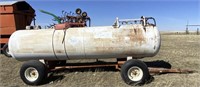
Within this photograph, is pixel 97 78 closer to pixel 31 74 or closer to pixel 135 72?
pixel 135 72

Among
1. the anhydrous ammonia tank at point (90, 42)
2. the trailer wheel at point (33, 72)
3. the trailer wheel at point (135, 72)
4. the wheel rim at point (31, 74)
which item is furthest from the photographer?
the wheel rim at point (31, 74)

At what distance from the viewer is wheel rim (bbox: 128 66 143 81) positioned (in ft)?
25.7

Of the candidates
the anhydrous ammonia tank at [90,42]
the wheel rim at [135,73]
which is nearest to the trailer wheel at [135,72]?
the wheel rim at [135,73]

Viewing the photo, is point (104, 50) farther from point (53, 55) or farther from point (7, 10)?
point (7, 10)

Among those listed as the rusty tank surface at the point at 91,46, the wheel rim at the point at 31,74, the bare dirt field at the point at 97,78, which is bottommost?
the bare dirt field at the point at 97,78

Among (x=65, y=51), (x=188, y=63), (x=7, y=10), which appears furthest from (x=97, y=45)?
(x=7, y=10)

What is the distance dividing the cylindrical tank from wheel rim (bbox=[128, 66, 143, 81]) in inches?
20.6

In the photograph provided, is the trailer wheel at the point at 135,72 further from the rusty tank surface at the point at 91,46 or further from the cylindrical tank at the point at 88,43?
the cylindrical tank at the point at 88,43

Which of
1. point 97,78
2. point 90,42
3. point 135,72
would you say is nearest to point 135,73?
point 135,72

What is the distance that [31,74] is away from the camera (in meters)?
8.43

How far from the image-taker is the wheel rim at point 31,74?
329 inches

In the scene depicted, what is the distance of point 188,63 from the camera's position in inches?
412

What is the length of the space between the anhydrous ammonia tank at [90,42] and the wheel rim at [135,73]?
0.53m

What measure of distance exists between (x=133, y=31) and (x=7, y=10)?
Result: 8.56m
